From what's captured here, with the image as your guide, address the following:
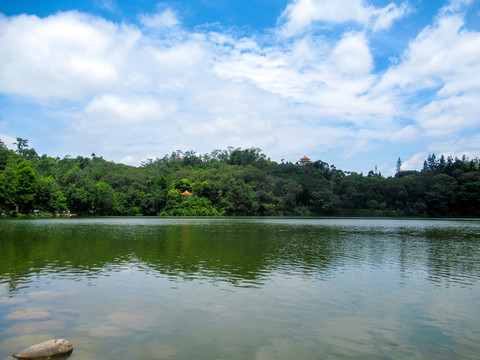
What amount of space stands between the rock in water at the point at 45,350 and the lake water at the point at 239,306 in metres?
0.27

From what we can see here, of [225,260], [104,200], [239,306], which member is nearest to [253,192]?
[104,200]

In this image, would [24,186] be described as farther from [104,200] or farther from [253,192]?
[253,192]

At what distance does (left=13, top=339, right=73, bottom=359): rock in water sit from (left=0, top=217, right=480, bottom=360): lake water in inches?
10.4

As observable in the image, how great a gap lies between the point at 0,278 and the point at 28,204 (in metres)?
58.7

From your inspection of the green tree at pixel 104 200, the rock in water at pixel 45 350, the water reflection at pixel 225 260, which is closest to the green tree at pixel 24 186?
the green tree at pixel 104 200

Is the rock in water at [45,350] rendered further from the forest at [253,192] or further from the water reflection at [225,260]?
the forest at [253,192]

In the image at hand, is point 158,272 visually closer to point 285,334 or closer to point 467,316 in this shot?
point 285,334

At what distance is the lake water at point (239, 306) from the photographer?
684cm

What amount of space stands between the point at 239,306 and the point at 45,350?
4.85m

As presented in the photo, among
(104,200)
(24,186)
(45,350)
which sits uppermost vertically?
(24,186)

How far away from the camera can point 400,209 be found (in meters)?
96.7

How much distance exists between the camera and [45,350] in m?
6.10

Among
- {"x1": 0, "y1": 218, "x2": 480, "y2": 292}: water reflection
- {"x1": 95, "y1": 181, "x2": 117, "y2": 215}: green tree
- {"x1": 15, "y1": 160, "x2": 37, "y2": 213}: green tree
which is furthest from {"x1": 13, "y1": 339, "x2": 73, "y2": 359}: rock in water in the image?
{"x1": 95, "y1": 181, "x2": 117, "y2": 215}: green tree

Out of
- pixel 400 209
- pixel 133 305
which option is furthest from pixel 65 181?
pixel 400 209
